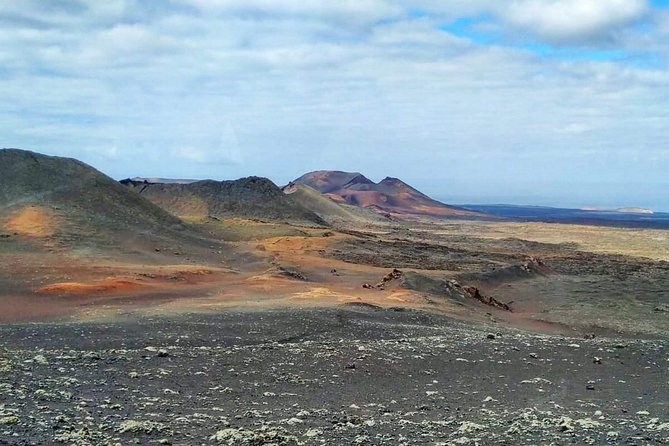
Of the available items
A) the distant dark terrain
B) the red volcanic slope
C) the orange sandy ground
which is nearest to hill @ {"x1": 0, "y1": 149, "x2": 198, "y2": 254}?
the orange sandy ground

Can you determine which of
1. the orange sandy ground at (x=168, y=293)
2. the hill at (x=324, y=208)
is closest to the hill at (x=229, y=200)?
the hill at (x=324, y=208)

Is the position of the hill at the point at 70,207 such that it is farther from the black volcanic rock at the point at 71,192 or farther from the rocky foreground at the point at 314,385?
Result: the rocky foreground at the point at 314,385

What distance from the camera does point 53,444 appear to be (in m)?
5.49

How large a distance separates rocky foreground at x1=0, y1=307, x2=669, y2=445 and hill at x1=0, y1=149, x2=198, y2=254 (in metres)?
14.8

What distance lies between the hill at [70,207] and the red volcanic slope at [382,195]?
7763 centimetres

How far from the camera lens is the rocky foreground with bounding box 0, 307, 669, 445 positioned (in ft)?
21.3

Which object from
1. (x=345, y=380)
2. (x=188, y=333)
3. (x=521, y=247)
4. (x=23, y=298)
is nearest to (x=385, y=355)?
(x=345, y=380)

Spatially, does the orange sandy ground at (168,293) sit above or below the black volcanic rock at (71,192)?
below

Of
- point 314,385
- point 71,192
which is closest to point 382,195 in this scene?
point 71,192

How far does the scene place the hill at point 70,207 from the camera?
26.0 metres

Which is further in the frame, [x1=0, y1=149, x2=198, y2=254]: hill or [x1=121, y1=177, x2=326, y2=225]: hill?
[x1=121, y1=177, x2=326, y2=225]: hill

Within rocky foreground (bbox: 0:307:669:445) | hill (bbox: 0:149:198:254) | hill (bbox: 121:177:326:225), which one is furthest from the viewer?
hill (bbox: 121:177:326:225)

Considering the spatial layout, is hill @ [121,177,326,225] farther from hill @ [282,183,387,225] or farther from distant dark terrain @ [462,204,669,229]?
distant dark terrain @ [462,204,669,229]

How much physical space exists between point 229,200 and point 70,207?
29904 mm
